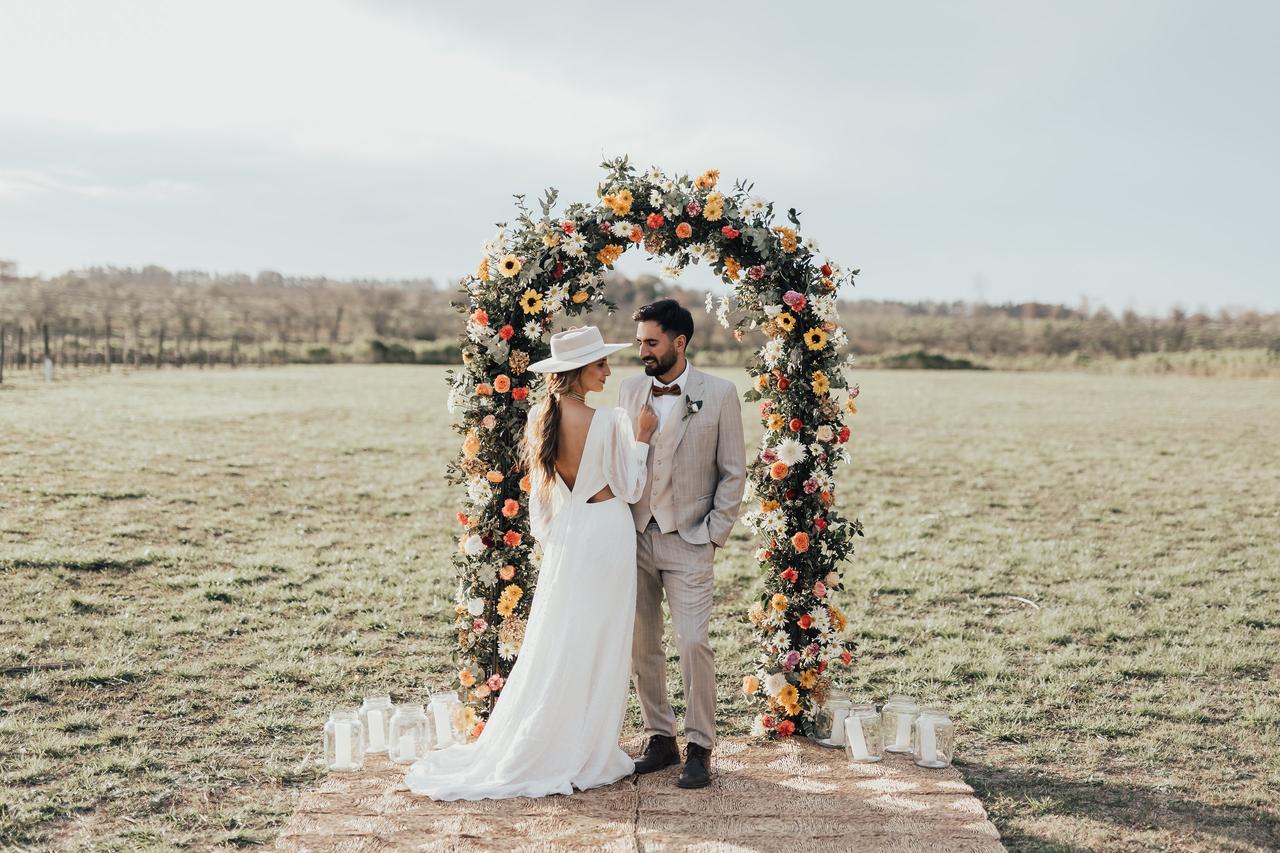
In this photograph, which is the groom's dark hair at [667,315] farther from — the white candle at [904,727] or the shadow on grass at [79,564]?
the shadow on grass at [79,564]

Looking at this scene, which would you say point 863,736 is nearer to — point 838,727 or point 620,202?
point 838,727

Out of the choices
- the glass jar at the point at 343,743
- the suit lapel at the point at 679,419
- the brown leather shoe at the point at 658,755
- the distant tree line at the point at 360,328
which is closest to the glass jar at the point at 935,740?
the brown leather shoe at the point at 658,755

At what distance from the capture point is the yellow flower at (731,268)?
6.91m

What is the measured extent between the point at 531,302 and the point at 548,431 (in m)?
1.11

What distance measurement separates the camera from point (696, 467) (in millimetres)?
6215

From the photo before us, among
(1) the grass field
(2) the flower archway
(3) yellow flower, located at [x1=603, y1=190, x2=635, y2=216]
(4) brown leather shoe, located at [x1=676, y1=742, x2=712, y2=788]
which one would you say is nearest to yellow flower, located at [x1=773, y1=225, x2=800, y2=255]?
(2) the flower archway

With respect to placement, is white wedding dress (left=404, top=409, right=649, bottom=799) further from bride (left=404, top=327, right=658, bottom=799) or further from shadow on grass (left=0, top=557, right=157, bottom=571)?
shadow on grass (left=0, top=557, right=157, bottom=571)

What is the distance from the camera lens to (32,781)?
6207 mm

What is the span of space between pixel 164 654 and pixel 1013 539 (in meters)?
10.3

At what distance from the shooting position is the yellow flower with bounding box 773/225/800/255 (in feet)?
22.5

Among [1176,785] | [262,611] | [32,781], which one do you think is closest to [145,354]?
[262,611]

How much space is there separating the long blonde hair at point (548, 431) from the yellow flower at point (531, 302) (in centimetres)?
69

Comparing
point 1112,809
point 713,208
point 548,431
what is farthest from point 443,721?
point 1112,809

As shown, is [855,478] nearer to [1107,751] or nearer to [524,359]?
[1107,751]
